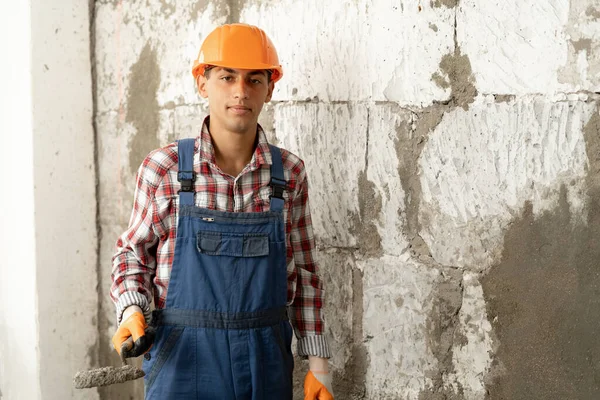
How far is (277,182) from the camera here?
6.72 ft

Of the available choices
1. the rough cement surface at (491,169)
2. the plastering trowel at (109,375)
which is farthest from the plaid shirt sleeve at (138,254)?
the rough cement surface at (491,169)

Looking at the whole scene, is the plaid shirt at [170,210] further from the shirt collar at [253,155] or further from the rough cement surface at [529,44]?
the rough cement surface at [529,44]

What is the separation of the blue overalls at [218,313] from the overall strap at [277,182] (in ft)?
0.15

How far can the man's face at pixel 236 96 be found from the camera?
2002mm

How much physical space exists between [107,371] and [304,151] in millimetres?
995

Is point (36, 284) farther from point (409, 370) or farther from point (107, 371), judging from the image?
point (409, 370)

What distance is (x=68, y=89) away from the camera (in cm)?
330

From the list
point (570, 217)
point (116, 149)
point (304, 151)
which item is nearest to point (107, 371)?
point (304, 151)

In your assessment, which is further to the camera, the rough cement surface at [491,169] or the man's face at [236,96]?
the man's face at [236,96]

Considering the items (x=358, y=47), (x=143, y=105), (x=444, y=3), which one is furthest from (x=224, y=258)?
(x=143, y=105)

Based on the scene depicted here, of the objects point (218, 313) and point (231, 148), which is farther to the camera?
point (231, 148)

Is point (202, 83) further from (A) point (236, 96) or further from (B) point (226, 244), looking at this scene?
(B) point (226, 244)

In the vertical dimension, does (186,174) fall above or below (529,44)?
below

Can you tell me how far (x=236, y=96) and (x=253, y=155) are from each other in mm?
188
